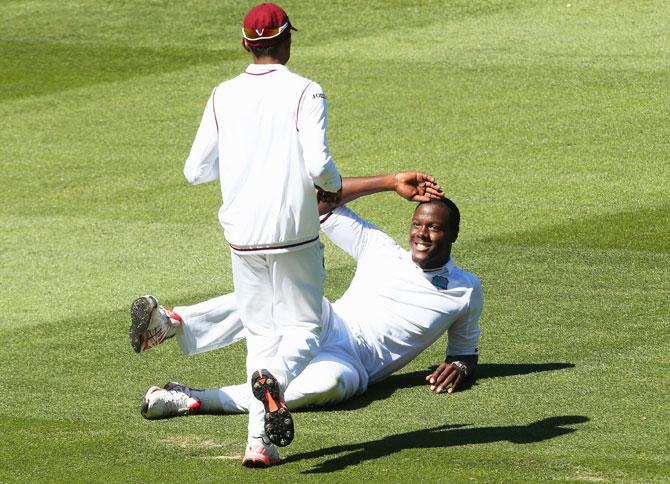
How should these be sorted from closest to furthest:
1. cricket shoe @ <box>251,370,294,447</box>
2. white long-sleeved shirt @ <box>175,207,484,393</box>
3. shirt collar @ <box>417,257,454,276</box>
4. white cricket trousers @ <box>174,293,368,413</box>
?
cricket shoe @ <box>251,370,294,447</box> → white cricket trousers @ <box>174,293,368,413</box> → white long-sleeved shirt @ <box>175,207,484,393</box> → shirt collar @ <box>417,257,454,276</box>

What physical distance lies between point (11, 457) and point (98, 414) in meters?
0.91

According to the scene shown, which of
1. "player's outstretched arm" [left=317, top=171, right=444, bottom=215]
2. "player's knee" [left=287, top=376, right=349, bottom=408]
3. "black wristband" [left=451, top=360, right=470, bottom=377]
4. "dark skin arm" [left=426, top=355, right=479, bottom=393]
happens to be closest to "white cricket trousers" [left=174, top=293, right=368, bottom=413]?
"player's knee" [left=287, top=376, right=349, bottom=408]

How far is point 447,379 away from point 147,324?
1.90 metres

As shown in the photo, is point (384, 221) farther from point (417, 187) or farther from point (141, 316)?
point (417, 187)

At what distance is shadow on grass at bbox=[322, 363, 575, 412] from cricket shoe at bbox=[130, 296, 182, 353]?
1.23 meters

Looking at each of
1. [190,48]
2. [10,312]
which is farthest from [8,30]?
[10,312]

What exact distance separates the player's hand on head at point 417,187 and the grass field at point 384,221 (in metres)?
1.34

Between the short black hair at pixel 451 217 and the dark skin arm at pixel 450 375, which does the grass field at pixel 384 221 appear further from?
the short black hair at pixel 451 217

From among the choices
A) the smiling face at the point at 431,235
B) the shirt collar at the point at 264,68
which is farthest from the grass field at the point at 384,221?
the shirt collar at the point at 264,68

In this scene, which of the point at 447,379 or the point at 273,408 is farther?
the point at 447,379

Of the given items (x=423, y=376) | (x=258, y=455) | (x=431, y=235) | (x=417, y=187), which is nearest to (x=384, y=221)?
(x=423, y=376)

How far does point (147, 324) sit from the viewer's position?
8250 mm

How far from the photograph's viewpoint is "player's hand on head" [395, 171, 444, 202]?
25.0 feet

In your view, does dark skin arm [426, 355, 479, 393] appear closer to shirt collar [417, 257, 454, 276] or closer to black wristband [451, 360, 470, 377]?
black wristband [451, 360, 470, 377]
